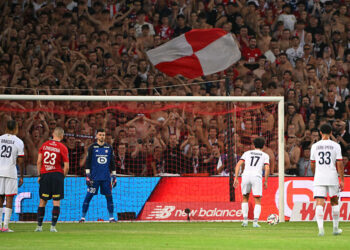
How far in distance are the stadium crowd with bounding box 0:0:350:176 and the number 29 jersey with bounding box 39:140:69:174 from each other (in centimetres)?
467

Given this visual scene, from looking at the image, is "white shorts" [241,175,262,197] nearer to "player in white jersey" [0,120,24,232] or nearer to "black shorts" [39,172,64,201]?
"black shorts" [39,172,64,201]

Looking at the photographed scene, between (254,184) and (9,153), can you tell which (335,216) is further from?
(9,153)

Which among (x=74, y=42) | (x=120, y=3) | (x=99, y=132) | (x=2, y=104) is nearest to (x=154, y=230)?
(x=99, y=132)

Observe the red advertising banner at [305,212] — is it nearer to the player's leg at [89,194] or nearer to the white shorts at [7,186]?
the player's leg at [89,194]

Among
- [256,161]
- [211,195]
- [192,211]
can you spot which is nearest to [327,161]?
[256,161]

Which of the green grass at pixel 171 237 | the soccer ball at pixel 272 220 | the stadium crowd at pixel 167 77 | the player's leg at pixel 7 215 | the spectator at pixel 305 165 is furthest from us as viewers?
the spectator at pixel 305 165

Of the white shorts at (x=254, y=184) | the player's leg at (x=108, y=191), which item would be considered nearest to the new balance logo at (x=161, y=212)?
the player's leg at (x=108, y=191)

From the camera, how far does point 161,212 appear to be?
19.2m

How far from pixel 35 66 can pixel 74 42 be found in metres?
1.69

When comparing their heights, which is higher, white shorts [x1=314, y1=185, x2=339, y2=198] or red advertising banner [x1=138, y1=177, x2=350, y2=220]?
white shorts [x1=314, y1=185, x2=339, y2=198]

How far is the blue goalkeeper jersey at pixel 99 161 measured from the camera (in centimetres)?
1817

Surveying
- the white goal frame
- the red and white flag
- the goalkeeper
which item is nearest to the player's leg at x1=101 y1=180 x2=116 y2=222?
the goalkeeper

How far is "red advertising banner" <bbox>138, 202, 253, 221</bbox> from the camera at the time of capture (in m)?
19.2

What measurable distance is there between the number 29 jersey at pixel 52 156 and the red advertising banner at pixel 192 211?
482cm
